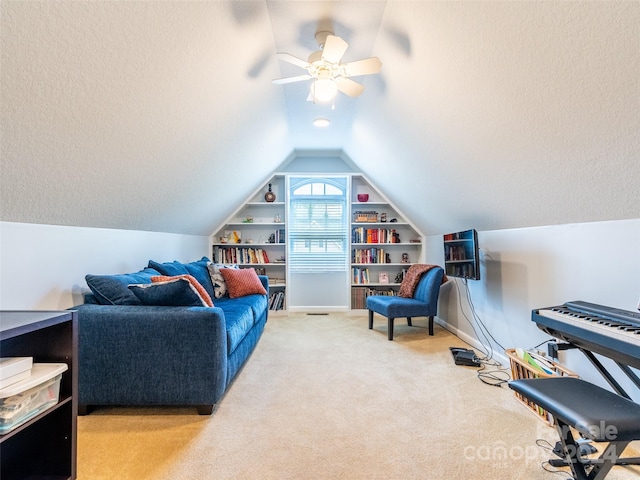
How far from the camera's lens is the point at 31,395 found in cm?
119

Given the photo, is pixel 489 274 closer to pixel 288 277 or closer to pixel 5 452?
pixel 288 277

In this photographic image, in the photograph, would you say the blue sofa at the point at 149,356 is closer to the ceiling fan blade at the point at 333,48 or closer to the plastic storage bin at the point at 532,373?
the ceiling fan blade at the point at 333,48

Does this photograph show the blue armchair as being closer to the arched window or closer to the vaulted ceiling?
the vaulted ceiling

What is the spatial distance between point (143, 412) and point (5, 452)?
673 millimetres

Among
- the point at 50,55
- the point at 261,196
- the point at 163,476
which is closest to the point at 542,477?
the point at 163,476

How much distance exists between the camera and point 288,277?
470 cm

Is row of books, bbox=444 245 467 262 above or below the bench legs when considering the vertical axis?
above

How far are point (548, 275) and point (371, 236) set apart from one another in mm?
2700

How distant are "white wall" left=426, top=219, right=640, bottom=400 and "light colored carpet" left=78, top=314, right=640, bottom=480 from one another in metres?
0.57

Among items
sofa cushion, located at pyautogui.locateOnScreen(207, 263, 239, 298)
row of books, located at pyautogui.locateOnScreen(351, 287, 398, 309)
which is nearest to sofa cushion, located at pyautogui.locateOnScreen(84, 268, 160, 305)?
sofa cushion, located at pyautogui.locateOnScreen(207, 263, 239, 298)

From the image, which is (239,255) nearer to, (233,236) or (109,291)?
(233,236)

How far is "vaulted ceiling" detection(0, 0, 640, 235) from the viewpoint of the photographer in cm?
123

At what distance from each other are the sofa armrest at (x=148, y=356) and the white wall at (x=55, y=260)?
0.27 m

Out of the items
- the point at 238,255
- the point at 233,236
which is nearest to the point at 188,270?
the point at 238,255
